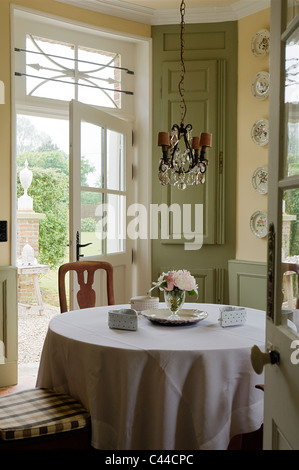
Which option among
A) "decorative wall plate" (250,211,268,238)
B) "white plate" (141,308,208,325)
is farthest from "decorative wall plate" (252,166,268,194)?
"white plate" (141,308,208,325)

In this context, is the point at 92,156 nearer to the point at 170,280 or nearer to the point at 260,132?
the point at 260,132

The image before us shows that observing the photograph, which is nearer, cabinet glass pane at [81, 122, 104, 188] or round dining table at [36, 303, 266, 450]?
round dining table at [36, 303, 266, 450]

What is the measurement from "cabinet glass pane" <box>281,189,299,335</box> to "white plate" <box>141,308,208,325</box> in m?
1.36

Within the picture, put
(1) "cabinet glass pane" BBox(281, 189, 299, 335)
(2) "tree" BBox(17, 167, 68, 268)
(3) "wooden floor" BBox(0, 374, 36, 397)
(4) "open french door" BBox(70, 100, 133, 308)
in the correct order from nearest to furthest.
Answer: (1) "cabinet glass pane" BBox(281, 189, 299, 335) → (3) "wooden floor" BBox(0, 374, 36, 397) → (4) "open french door" BBox(70, 100, 133, 308) → (2) "tree" BBox(17, 167, 68, 268)

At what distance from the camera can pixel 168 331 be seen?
92.0 inches

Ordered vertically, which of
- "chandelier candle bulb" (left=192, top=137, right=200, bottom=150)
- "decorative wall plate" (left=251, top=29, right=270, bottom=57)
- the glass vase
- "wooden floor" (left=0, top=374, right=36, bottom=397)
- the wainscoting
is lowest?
"wooden floor" (left=0, top=374, right=36, bottom=397)

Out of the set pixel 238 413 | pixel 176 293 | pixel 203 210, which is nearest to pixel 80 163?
pixel 203 210

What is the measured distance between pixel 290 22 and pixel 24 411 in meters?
1.79

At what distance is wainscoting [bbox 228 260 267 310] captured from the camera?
403 cm

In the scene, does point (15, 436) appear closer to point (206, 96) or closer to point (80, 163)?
point (80, 163)

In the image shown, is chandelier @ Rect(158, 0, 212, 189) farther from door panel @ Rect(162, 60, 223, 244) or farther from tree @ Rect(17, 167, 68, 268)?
tree @ Rect(17, 167, 68, 268)

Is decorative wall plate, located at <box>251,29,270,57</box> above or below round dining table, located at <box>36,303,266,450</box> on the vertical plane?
above

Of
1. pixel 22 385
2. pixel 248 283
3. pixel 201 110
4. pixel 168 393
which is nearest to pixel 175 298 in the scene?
pixel 168 393

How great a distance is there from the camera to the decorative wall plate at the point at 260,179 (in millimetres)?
4016
